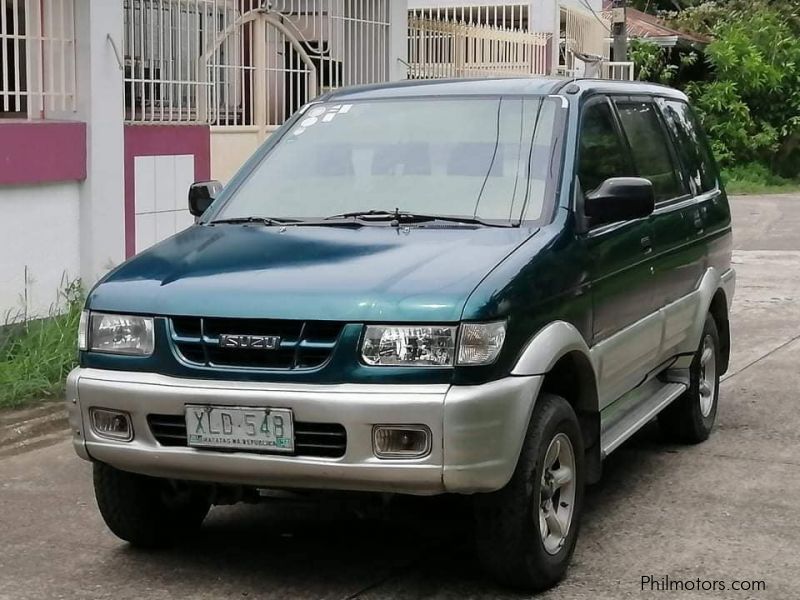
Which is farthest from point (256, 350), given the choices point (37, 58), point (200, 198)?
point (37, 58)

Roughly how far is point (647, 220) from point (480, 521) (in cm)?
207

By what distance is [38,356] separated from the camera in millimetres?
7938

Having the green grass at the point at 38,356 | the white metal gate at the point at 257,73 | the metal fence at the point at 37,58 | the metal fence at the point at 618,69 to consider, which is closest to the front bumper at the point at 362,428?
the green grass at the point at 38,356

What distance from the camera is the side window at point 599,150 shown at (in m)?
5.41

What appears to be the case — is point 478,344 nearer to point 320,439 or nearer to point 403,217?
point 320,439

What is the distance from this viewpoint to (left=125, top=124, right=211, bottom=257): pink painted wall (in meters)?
9.36

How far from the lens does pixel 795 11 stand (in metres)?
31.6

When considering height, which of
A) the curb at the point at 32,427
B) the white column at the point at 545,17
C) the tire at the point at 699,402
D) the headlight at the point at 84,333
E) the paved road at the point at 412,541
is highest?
the white column at the point at 545,17

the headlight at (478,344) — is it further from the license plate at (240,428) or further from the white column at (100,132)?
the white column at (100,132)

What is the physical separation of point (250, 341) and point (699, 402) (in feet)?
10.8

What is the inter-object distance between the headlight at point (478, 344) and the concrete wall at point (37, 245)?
190 inches

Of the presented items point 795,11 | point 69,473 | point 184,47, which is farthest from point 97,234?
point 795,11

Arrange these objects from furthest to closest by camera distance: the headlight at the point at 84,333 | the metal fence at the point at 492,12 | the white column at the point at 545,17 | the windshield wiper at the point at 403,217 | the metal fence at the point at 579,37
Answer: the metal fence at the point at 579,37
the white column at the point at 545,17
the metal fence at the point at 492,12
the windshield wiper at the point at 403,217
the headlight at the point at 84,333

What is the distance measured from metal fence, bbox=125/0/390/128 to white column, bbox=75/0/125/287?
439 mm
